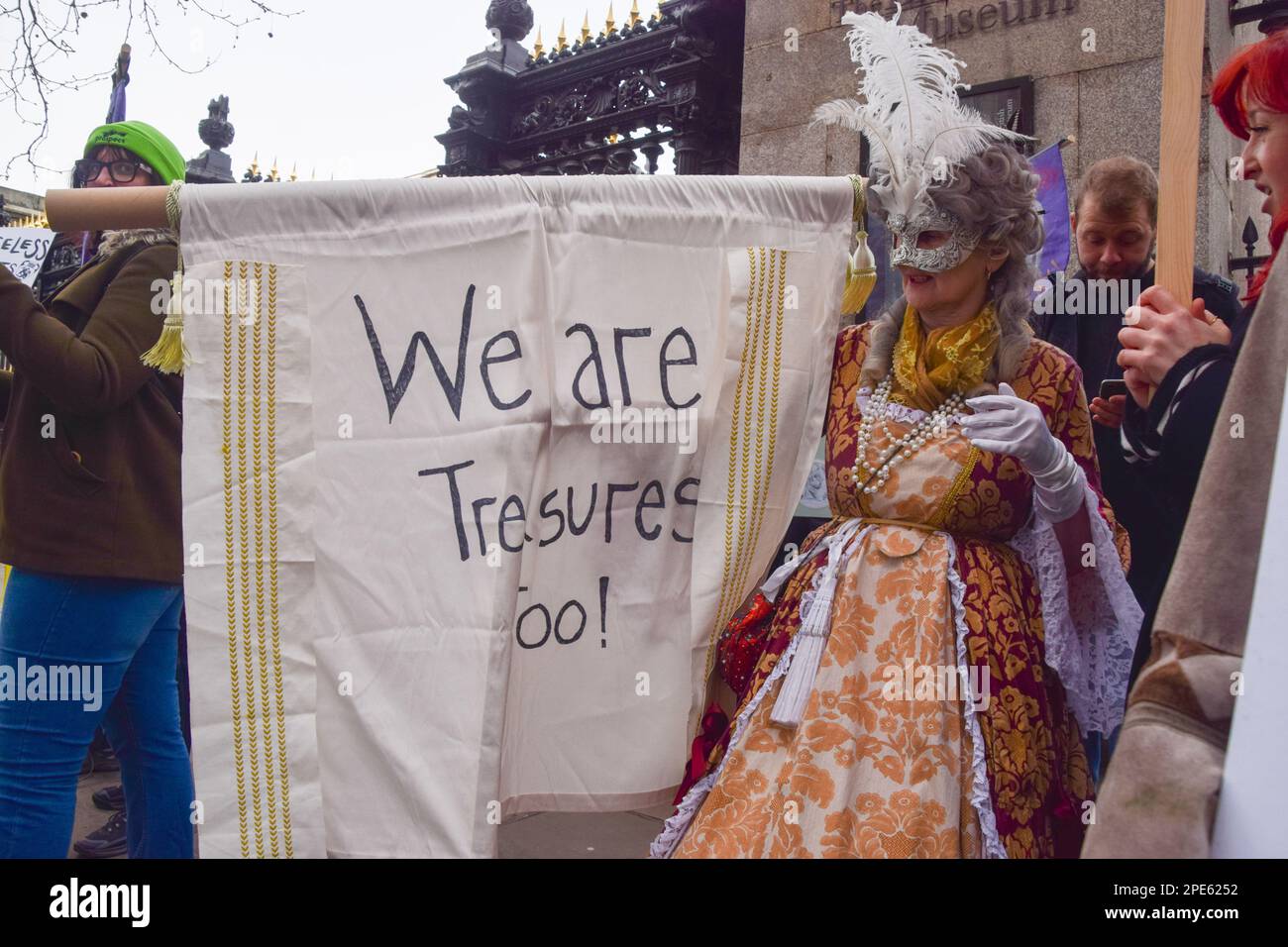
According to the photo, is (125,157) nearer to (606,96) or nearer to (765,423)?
(765,423)

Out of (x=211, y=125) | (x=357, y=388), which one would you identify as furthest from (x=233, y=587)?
(x=211, y=125)

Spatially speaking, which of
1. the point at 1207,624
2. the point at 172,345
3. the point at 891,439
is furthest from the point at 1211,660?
the point at 172,345

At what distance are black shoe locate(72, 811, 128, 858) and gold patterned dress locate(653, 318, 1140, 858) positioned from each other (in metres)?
2.29

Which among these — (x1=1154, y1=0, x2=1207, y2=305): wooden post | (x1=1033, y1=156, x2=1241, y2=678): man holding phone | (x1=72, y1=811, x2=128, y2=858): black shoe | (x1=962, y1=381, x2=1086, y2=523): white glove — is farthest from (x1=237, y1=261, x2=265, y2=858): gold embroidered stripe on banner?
(x1=1033, y1=156, x2=1241, y2=678): man holding phone

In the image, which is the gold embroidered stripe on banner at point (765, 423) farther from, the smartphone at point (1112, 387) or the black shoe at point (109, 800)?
the black shoe at point (109, 800)

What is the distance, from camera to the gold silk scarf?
2230 mm

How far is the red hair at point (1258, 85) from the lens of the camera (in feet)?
5.25

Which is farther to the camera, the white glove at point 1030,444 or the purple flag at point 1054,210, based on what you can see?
the purple flag at point 1054,210

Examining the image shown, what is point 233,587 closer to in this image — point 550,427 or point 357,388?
point 357,388

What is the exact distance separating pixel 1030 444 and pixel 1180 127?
1.96 feet

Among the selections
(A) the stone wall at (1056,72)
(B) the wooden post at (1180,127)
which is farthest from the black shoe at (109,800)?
(A) the stone wall at (1056,72)

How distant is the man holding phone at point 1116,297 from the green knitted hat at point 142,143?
8.08 ft

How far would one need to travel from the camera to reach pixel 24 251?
4.90 meters

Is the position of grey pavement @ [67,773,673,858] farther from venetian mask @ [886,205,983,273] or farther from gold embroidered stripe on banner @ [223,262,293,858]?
venetian mask @ [886,205,983,273]
